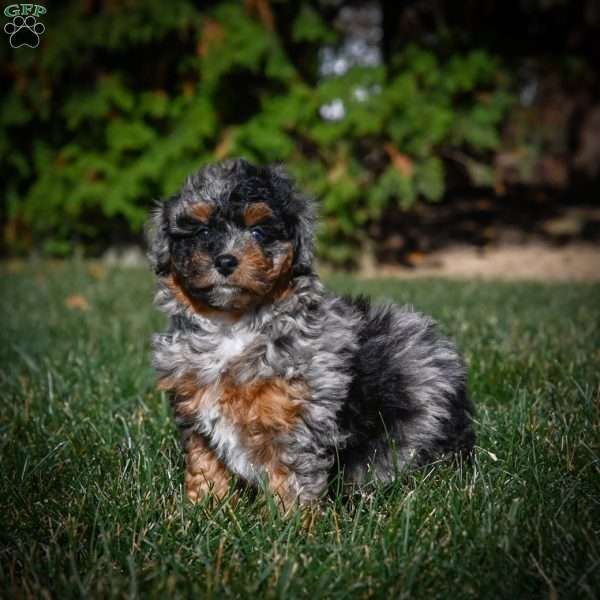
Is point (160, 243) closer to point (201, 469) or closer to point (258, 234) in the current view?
point (258, 234)

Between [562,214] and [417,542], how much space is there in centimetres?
1468

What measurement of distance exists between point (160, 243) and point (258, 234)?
51cm

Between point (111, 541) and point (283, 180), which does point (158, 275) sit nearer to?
point (283, 180)

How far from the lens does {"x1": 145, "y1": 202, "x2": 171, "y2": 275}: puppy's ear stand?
3.10 m

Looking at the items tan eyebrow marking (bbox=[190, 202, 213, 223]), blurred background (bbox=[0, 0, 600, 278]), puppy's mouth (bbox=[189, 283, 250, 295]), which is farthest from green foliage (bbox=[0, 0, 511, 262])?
puppy's mouth (bbox=[189, 283, 250, 295])

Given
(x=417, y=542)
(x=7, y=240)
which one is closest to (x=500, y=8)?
(x=7, y=240)

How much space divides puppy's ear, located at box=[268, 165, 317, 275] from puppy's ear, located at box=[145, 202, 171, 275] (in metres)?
0.54

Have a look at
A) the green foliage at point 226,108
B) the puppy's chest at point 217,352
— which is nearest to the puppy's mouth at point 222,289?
the puppy's chest at point 217,352

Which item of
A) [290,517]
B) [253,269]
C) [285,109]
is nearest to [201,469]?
[290,517]

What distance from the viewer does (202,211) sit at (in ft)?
9.43

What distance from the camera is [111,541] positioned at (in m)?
2.49

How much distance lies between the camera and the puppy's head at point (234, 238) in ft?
9.18

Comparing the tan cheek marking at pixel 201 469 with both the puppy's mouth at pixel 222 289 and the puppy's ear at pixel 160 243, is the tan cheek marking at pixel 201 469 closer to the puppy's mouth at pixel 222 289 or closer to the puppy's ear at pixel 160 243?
the puppy's mouth at pixel 222 289

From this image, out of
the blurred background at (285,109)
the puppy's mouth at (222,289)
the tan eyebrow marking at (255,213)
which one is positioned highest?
the blurred background at (285,109)
